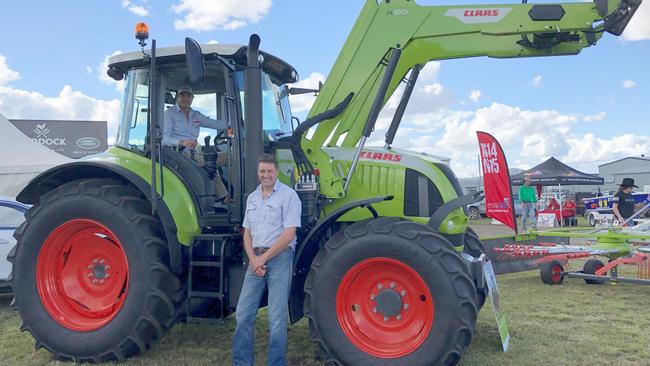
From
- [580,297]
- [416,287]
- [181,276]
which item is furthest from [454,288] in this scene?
[580,297]

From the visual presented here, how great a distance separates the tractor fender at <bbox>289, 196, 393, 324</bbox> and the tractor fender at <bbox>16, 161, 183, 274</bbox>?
98 cm

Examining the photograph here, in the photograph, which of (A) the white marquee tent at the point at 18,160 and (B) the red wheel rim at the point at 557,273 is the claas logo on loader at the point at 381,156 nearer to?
(B) the red wheel rim at the point at 557,273

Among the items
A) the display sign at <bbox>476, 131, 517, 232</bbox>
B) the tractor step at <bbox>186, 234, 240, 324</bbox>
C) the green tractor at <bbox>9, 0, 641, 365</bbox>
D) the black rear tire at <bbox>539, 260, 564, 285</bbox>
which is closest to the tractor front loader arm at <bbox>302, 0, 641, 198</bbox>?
the green tractor at <bbox>9, 0, 641, 365</bbox>

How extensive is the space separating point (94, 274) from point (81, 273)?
0.50 ft

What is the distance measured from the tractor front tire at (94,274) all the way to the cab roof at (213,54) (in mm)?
1150

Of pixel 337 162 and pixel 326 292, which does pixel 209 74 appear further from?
pixel 326 292

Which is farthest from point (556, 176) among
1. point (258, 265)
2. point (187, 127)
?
point (258, 265)

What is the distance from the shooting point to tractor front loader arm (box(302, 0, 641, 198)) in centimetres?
455

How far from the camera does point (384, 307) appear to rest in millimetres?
4238

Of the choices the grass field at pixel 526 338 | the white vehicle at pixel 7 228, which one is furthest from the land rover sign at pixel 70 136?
the grass field at pixel 526 338

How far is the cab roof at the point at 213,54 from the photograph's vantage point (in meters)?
4.85

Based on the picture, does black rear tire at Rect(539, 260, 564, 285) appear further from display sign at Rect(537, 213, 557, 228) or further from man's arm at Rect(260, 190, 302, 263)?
display sign at Rect(537, 213, 557, 228)

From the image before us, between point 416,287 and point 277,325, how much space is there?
3.52 ft

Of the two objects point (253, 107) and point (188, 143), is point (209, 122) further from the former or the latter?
point (253, 107)
